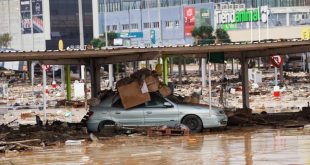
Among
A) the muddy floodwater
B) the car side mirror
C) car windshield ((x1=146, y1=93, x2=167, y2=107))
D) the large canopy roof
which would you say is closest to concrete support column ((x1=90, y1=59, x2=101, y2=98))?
the large canopy roof

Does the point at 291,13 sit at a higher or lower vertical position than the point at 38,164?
higher

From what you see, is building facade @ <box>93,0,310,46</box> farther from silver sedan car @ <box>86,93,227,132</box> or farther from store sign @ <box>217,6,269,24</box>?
silver sedan car @ <box>86,93,227,132</box>

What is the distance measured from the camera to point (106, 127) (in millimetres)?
22547

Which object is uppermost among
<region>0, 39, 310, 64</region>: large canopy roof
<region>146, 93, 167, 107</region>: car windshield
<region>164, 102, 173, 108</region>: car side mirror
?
<region>0, 39, 310, 64</region>: large canopy roof

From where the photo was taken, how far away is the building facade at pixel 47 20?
400 feet

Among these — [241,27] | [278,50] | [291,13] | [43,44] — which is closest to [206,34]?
[241,27]

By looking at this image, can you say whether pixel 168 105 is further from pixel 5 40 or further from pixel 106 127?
pixel 5 40

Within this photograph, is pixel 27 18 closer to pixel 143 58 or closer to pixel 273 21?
pixel 273 21

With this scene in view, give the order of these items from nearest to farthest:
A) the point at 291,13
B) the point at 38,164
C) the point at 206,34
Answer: the point at 38,164, the point at 206,34, the point at 291,13

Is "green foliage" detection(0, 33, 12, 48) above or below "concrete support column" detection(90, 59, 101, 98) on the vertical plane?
above

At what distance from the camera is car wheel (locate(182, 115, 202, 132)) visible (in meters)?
22.4

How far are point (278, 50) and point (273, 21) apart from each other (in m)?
86.6

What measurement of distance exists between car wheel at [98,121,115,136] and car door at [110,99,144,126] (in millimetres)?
170

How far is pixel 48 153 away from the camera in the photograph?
61.4ft
